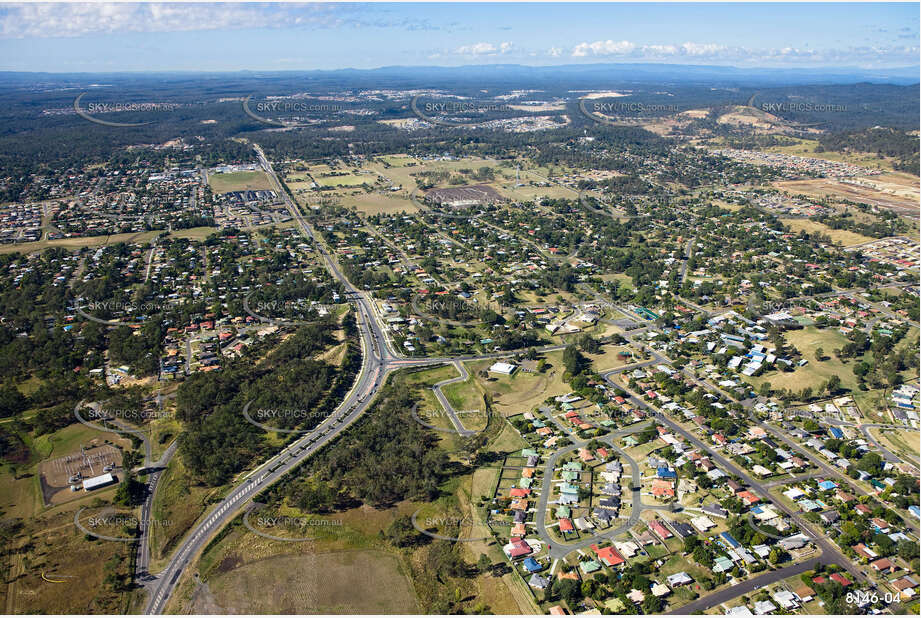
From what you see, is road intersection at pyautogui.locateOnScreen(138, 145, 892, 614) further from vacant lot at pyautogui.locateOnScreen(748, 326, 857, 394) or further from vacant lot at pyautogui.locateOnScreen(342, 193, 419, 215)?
vacant lot at pyautogui.locateOnScreen(342, 193, 419, 215)

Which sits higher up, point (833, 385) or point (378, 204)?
point (378, 204)

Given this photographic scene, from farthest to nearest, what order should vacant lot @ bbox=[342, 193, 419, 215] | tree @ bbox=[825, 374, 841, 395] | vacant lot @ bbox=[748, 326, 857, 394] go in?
1. vacant lot @ bbox=[342, 193, 419, 215]
2. vacant lot @ bbox=[748, 326, 857, 394]
3. tree @ bbox=[825, 374, 841, 395]

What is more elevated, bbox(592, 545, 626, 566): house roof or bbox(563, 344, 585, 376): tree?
bbox(563, 344, 585, 376): tree

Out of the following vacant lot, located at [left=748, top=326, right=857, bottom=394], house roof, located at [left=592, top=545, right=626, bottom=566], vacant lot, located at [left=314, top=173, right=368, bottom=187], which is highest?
vacant lot, located at [left=314, top=173, right=368, bottom=187]

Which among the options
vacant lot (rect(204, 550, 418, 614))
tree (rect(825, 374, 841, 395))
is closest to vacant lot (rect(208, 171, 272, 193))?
vacant lot (rect(204, 550, 418, 614))

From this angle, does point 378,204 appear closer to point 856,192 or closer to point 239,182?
point 239,182

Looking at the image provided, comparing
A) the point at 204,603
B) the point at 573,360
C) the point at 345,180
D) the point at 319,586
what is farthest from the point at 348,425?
the point at 345,180

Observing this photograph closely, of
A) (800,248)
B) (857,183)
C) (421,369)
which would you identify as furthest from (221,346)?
(857,183)

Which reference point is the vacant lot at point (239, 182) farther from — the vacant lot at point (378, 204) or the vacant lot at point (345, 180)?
the vacant lot at point (378, 204)
